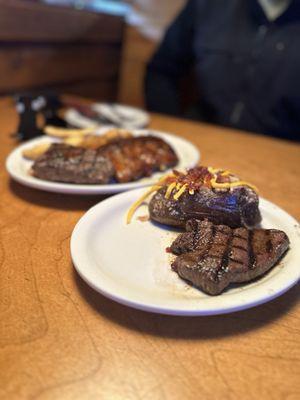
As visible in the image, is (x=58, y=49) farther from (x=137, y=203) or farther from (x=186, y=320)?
(x=186, y=320)

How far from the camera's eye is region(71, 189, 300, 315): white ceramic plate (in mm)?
759

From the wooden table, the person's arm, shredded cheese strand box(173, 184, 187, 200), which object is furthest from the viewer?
the person's arm

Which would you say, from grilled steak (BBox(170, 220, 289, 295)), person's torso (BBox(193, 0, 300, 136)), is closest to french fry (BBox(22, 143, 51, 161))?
grilled steak (BBox(170, 220, 289, 295))

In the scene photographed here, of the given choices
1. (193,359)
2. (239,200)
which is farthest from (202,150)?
(193,359)

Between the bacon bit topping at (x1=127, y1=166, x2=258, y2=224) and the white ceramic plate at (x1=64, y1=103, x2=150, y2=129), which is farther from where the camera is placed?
the white ceramic plate at (x1=64, y1=103, x2=150, y2=129)

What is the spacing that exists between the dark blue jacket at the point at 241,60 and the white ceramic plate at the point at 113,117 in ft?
2.47

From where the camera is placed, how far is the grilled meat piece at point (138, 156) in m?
1.37

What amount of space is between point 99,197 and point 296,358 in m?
0.80

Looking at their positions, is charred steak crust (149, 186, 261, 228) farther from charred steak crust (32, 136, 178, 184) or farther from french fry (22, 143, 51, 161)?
french fry (22, 143, 51, 161)

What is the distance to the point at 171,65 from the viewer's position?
3.08 m

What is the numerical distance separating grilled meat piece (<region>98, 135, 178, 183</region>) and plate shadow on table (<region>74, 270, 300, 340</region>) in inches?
23.2

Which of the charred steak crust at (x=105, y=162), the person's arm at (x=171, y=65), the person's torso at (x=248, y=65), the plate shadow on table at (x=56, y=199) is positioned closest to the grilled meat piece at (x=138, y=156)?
the charred steak crust at (x=105, y=162)

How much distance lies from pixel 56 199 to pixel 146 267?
0.50m

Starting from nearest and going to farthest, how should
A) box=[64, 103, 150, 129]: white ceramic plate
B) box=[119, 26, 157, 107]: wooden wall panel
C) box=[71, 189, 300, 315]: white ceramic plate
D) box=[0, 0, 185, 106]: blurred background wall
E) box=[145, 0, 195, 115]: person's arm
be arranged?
1. box=[71, 189, 300, 315]: white ceramic plate
2. box=[64, 103, 150, 129]: white ceramic plate
3. box=[0, 0, 185, 106]: blurred background wall
4. box=[145, 0, 195, 115]: person's arm
5. box=[119, 26, 157, 107]: wooden wall panel
